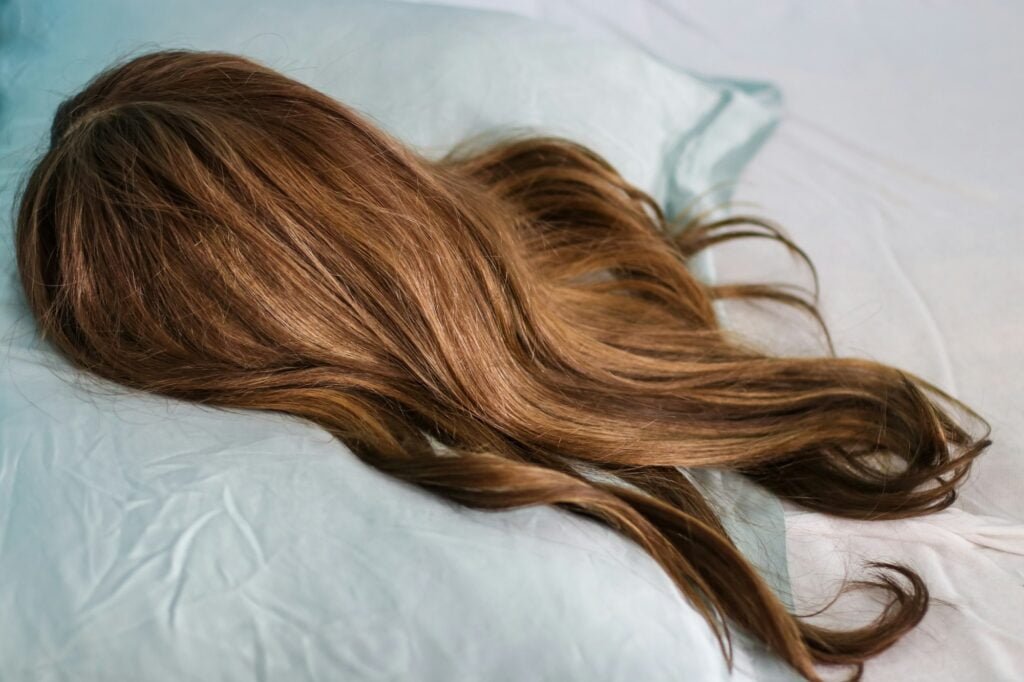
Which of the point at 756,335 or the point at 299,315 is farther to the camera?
the point at 756,335

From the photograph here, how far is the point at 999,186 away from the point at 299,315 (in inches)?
33.6

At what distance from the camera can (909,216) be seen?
47.1 inches

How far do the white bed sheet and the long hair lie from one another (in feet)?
0.10

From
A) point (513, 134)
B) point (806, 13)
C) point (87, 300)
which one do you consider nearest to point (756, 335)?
point (513, 134)

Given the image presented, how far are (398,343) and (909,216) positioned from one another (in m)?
0.68

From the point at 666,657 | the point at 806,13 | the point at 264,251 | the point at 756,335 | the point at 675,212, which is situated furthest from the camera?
the point at 806,13

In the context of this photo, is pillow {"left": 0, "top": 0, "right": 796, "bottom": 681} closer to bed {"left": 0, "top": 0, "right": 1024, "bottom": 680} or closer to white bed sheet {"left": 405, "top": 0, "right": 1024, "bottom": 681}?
bed {"left": 0, "top": 0, "right": 1024, "bottom": 680}

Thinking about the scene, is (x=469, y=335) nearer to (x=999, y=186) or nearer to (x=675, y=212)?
(x=675, y=212)

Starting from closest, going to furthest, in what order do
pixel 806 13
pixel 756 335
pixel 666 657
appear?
pixel 666 657
pixel 756 335
pixel 806 13

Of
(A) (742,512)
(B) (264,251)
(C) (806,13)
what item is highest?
(C) (806,13)

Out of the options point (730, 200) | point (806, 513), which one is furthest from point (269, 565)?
point (730, 200)

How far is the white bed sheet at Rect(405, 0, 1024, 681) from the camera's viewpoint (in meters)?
0.77

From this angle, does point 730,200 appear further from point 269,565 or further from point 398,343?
point 269,565

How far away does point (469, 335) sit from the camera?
782mm
